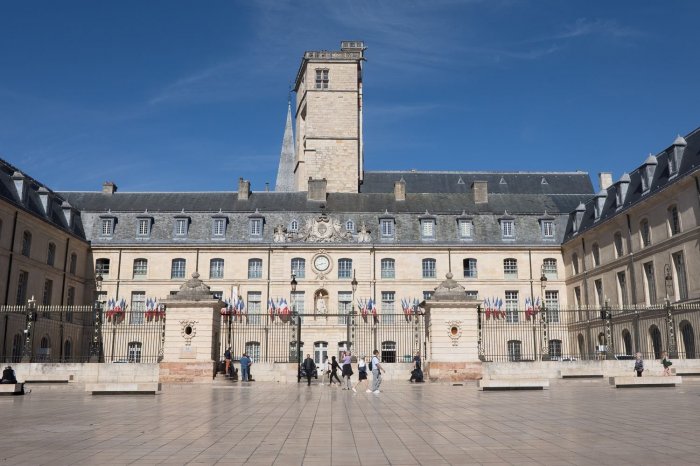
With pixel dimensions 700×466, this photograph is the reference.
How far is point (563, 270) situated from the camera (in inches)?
1778

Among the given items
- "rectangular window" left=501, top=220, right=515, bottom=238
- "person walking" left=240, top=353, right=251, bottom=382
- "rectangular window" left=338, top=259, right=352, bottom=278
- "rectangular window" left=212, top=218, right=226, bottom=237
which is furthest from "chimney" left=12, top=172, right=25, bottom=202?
"rectangular window" left=501, top=220, right=515, bottom=238

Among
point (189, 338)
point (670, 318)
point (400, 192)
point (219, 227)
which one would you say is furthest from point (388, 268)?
point (189, 338)

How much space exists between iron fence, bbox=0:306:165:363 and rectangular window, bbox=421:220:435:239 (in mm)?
18099

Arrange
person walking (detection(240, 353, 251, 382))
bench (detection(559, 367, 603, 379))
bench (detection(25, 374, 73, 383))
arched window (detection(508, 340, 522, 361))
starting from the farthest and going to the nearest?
arched window (detection(508, 340, 522, 361)), person walking (detection(240, 353, 251, 382)), bench (detection(559, 367, 603, 379)), bench (detection(25, 374, 73, 383))

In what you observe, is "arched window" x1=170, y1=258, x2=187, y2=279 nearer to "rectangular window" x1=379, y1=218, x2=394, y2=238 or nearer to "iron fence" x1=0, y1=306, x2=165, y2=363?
"iron fence" x1=0, y1=306, x2=165, y2=363

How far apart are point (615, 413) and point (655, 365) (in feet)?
45.7

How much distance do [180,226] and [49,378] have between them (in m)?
22.2

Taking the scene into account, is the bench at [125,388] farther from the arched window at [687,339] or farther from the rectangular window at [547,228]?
the rectangular window at [547,228]

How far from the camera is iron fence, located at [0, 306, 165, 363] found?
33281mm

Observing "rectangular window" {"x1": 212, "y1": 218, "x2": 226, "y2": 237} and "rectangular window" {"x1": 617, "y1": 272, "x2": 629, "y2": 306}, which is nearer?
"rectangular window" {"x1": 617, "y1": 272, "x2": 629, "y2": 306}

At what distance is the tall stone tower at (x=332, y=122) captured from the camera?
178ft

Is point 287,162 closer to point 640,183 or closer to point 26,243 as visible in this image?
point 26,243

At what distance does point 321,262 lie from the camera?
144 ft

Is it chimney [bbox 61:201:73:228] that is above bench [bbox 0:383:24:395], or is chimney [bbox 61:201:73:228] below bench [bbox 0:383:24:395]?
above
